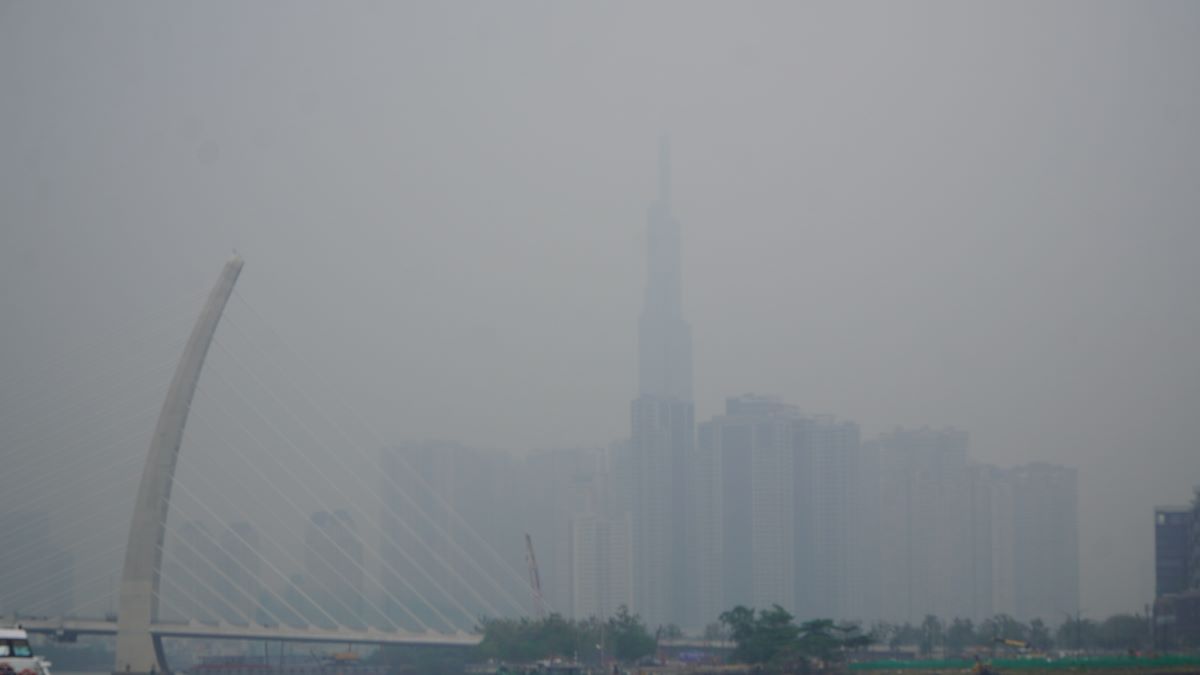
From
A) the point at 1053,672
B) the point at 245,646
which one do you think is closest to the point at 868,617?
the point at 245,646

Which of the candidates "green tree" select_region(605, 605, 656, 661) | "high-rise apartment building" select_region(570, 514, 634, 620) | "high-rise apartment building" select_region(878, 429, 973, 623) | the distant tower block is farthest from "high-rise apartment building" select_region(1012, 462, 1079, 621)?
the distant tower block

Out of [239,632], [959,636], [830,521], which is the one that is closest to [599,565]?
[830,521]

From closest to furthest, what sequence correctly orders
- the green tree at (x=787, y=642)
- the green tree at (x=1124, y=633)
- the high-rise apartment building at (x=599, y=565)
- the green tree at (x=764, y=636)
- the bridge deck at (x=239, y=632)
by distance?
the green tree at (x=787, y=642)
the green tree at (x=764, y=636)
the bridge deck at (x=239, y=632)
the green tree at (x=1124, y=633)
the high-rise apartment building at (x=599, y=565)

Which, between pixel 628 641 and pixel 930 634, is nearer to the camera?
pixel 628 641

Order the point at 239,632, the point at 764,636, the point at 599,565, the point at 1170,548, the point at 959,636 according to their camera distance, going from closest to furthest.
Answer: the point at 764,636 < the point at 239,632 < the point at 959,636 < the point at 1170,548 < the point at 599,565

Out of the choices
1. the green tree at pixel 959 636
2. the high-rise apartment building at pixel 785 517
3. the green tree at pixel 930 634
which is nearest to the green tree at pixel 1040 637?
the green tree at pixel 959 636

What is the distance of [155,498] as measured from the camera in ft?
99.5

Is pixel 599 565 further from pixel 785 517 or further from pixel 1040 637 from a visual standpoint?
pixel 1040 637

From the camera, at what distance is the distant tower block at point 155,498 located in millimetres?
30266

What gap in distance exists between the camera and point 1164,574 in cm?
4809

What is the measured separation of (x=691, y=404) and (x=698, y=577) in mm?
8612

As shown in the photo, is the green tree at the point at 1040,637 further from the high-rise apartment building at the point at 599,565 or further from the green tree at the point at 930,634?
the high-rise apartment building at the point at 599,565

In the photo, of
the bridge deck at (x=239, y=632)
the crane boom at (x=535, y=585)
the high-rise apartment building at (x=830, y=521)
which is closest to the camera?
the bridge deck at (x=239, y=632)

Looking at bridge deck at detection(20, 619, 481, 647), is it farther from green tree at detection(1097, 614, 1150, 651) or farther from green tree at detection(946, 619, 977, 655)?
green tree at detection(1097, 614, 1150, 651)
